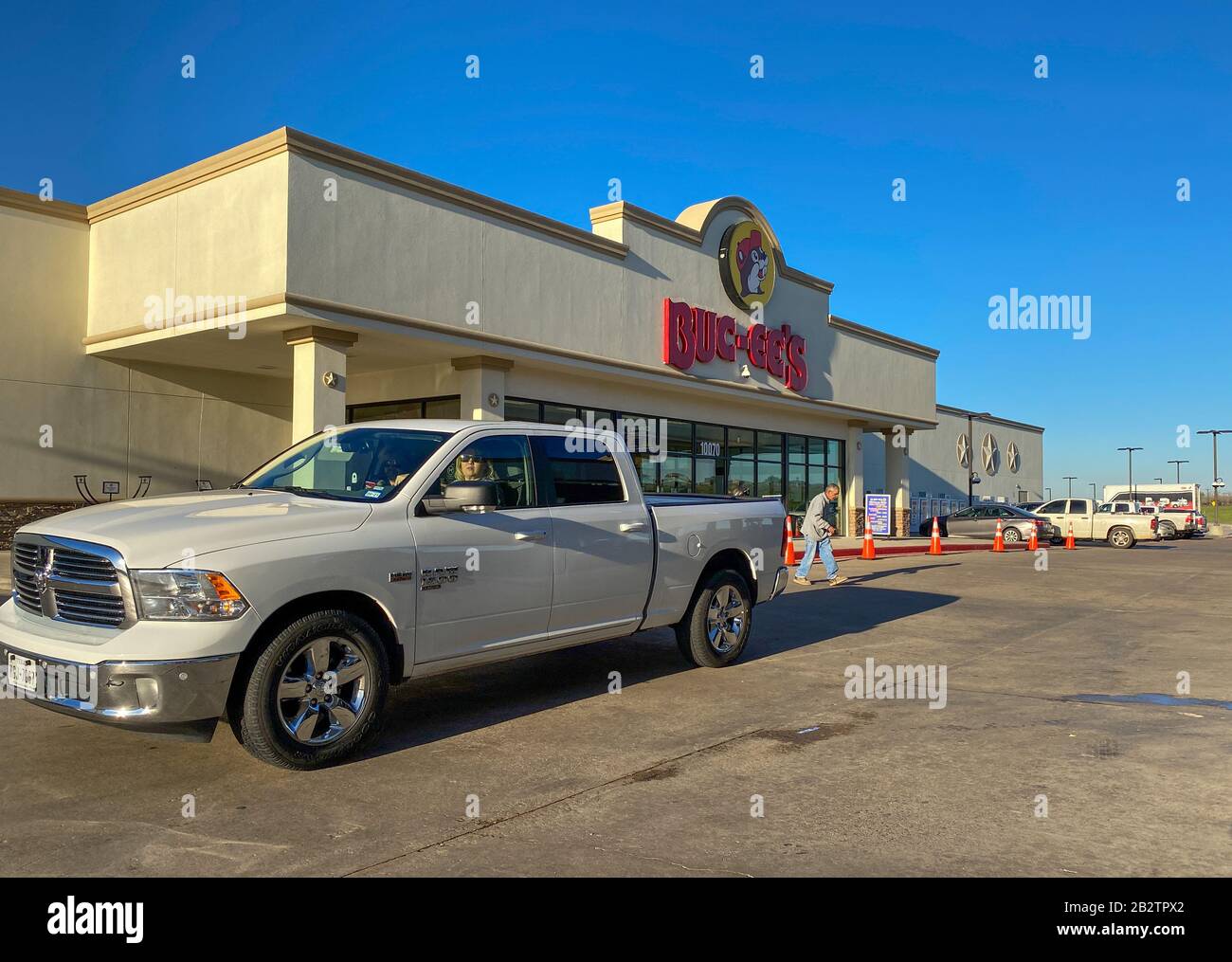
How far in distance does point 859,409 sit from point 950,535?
567 centimetres

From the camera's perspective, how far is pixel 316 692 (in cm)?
523

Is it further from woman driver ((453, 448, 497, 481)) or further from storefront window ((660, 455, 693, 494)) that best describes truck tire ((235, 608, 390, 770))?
storefront window ((660, 455, 693, 494))

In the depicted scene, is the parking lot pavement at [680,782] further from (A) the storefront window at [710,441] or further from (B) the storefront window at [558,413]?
(A) the storefront window at [710,441]

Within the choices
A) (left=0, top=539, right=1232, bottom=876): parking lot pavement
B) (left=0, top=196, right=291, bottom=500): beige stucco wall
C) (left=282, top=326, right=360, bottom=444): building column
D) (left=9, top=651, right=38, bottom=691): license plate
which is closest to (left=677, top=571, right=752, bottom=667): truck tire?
(left=0, top=539, right=1232, bottom=876): parking lot pavement

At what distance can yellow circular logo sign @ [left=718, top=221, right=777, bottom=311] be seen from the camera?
25.4 meters

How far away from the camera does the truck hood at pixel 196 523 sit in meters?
4.89

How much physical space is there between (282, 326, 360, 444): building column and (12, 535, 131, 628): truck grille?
10737mm

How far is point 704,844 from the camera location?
421 cm

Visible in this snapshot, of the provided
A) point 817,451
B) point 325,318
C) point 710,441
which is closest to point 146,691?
point 325,318

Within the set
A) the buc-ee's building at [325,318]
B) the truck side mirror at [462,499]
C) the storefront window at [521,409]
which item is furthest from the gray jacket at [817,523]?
the truck side mirror at [462,499]

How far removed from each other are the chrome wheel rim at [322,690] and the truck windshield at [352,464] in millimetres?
971

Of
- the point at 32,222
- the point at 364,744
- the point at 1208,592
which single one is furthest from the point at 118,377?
the point at 1208,592

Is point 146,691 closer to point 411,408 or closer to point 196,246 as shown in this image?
point 196,246

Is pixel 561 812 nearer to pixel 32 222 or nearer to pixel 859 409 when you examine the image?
pixel 32 222
